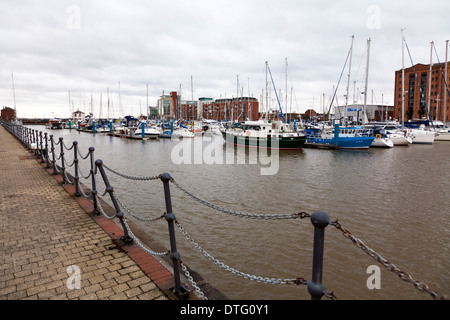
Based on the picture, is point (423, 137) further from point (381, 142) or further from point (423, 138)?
point (381, 142)

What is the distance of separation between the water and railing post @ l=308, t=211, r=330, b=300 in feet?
9.84

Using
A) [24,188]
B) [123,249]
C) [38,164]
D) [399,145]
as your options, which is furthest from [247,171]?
[399,145]

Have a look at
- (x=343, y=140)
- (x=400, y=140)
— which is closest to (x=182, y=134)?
(x=343, y=140)

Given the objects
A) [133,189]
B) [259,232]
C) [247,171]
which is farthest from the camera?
[247,171]

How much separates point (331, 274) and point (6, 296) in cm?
560

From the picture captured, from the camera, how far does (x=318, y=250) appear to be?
2.49 meters

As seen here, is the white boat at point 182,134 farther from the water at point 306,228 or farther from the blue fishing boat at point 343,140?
the water at point 306,228

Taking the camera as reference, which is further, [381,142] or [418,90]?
[418,90]

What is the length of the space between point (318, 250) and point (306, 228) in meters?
6.28

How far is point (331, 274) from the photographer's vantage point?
611 centimetres

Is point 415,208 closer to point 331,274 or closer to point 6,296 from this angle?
point 331,274

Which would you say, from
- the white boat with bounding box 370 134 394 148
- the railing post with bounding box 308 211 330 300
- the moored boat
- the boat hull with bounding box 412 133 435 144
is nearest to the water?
the railing post with bounding box 308 211 330 300

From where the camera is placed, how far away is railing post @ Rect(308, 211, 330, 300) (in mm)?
2410

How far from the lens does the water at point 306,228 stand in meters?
5.88
